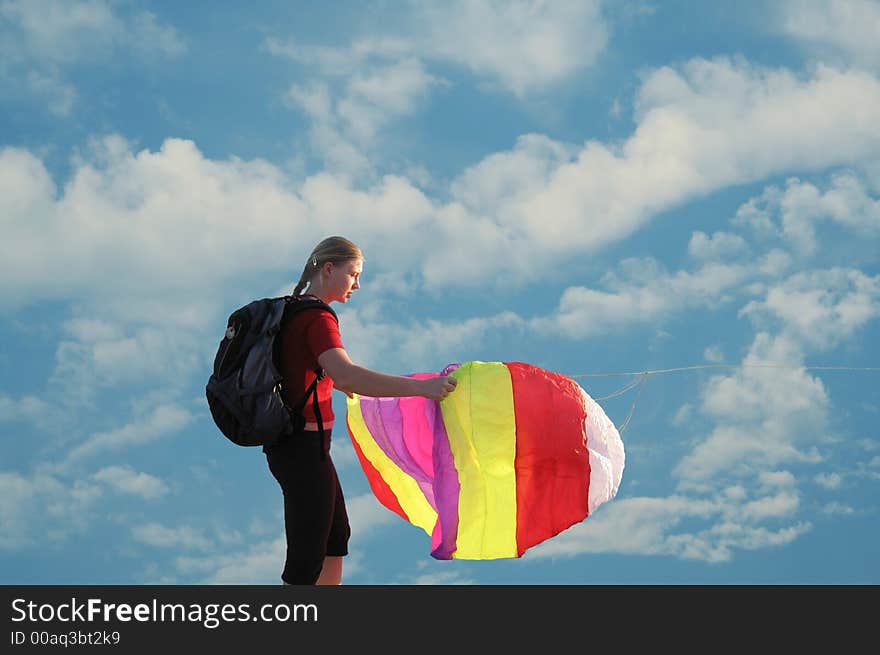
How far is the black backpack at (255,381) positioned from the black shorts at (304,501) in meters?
0.10

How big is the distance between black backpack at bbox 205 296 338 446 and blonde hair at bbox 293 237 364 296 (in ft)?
1.11

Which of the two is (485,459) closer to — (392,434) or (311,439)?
(392,434)

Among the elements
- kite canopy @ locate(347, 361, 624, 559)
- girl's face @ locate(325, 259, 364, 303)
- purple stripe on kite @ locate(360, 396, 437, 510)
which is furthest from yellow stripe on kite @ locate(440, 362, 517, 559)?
girl's face @ locate(325, 259, 364, 303)

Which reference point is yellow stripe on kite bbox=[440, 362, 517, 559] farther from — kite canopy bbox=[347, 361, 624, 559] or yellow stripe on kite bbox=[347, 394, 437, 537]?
yellow stripe on kite bbox=[347, 394, 437, 537]

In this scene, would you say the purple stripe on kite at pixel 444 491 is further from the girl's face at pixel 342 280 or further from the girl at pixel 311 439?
the girl's face at pixel 342 280

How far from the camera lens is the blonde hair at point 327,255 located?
Result: 591 centimetres

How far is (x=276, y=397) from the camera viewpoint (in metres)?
5.47

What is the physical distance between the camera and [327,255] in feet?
19.4

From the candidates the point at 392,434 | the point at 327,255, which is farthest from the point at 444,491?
the point at 327,255
